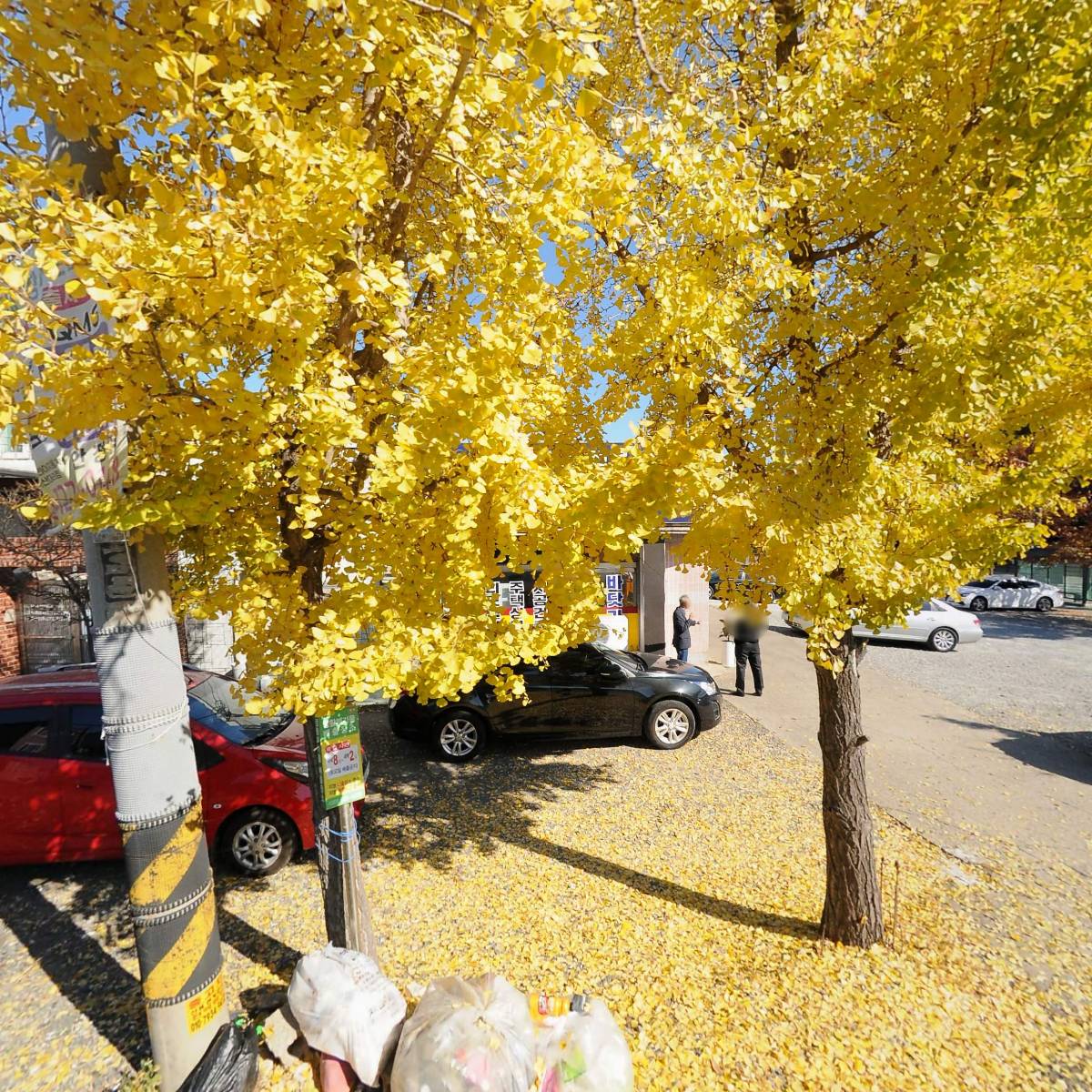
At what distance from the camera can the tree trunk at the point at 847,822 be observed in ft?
12.8

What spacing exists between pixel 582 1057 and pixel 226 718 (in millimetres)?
4013

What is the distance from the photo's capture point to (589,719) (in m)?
7.65

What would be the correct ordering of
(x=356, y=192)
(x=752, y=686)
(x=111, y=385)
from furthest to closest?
(x=752, y=686)
(x=356, y=192)
(x=111, y=385)

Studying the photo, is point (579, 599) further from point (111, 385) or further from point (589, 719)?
point (589, 719)

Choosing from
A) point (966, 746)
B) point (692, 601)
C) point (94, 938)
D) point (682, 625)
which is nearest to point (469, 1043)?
point (94, 938)

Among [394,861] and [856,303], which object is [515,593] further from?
[856,303]

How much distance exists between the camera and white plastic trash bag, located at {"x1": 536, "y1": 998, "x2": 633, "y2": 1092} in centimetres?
261

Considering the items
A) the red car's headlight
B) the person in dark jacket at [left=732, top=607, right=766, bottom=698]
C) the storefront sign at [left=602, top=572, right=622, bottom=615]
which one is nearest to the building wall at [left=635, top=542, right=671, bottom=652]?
the storefront sign at [left=602, top=572, right=622, bottom=615]

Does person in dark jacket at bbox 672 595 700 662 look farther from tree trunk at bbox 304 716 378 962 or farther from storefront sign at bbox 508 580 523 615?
tree trunk at bbox 304 716 378 962

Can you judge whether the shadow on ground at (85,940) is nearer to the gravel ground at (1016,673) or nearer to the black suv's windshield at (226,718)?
the black suv's windshield at (226,718)

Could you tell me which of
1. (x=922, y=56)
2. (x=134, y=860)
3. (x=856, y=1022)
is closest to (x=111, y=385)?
(x=134, y=860)

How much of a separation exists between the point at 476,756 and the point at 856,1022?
4.96 meters

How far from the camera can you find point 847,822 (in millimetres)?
3965

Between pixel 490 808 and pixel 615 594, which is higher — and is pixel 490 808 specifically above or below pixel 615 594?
below
